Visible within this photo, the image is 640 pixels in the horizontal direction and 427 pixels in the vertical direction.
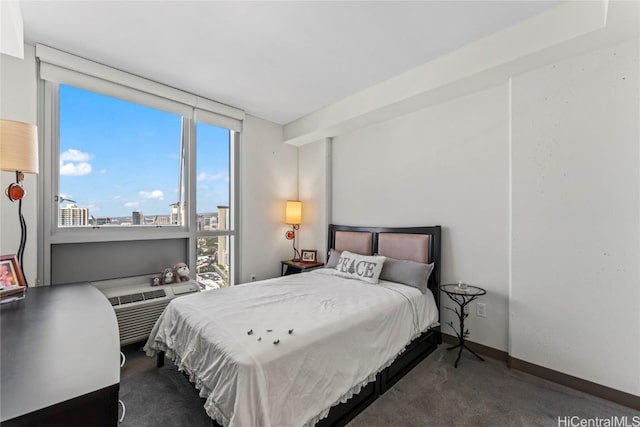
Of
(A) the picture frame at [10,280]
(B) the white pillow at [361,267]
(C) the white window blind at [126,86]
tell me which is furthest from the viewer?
(B) the white pillow at [361,267]

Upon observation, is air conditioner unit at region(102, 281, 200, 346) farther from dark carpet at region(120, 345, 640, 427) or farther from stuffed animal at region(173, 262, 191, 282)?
dark carpet at region(120, 345, 640, 427)

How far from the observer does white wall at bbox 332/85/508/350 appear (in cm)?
252

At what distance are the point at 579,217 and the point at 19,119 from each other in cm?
456

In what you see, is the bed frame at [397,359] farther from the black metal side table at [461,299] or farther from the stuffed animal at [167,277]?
the stuffed animal at [167,277]

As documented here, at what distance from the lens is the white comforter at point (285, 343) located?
1349mm

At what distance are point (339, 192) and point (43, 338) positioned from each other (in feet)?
10.8

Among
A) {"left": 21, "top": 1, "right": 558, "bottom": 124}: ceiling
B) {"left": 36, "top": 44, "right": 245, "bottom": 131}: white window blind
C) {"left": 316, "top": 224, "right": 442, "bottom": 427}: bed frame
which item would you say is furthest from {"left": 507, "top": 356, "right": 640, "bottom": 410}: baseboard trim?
{"left": 36, "top": 44, "right": 245, "bottom": 131}: white window blind

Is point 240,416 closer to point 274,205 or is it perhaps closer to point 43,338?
point 43,338

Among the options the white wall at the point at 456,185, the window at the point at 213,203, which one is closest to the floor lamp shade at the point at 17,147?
the window at the point at 213,203

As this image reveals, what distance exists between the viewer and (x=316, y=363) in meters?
1.54

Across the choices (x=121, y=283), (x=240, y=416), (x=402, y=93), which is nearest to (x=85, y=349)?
(x=240, y=416)

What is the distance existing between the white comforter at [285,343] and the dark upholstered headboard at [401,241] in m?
0.44

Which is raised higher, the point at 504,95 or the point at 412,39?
the point at 412,39

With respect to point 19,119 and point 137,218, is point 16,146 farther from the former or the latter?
point 137,218
